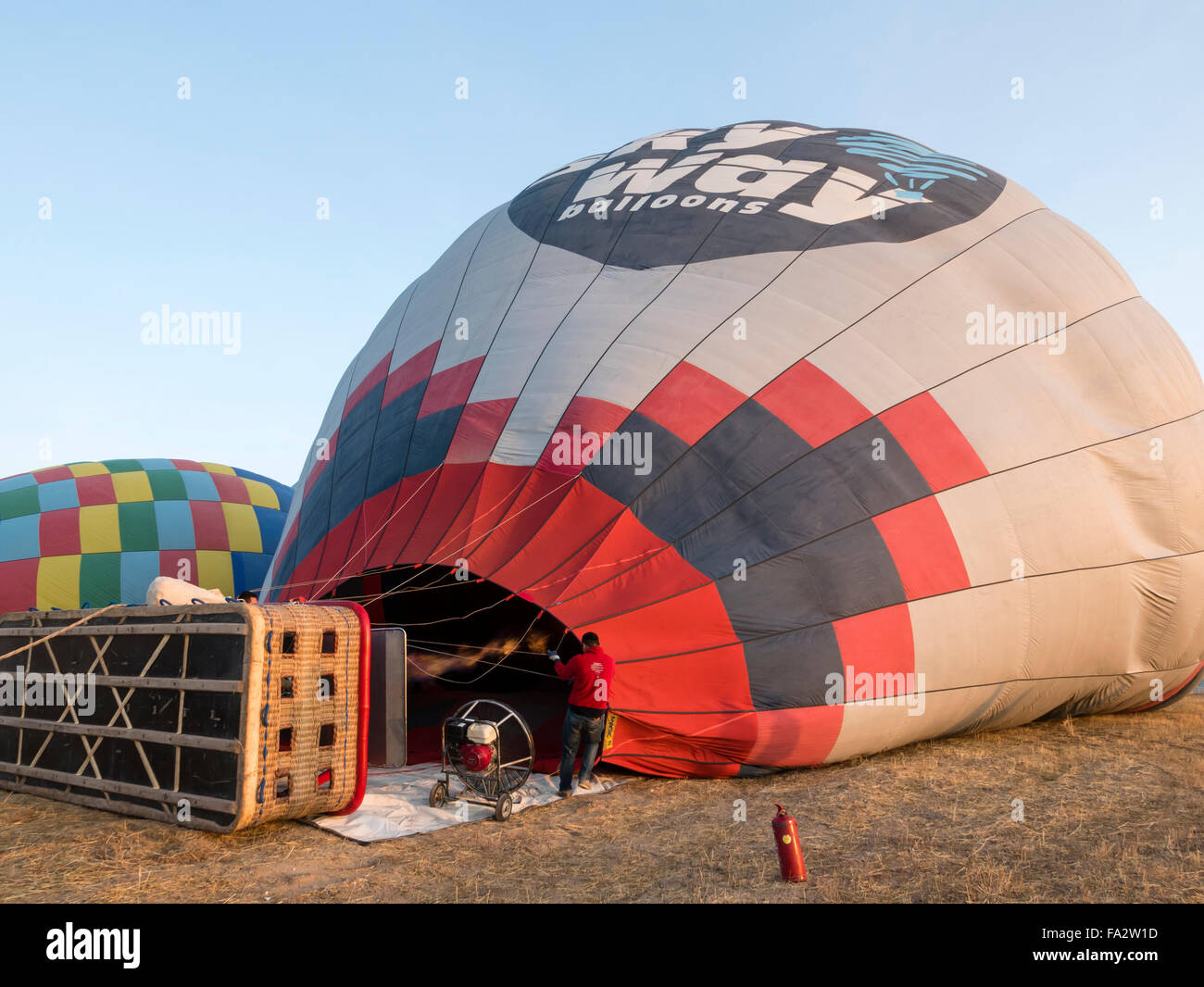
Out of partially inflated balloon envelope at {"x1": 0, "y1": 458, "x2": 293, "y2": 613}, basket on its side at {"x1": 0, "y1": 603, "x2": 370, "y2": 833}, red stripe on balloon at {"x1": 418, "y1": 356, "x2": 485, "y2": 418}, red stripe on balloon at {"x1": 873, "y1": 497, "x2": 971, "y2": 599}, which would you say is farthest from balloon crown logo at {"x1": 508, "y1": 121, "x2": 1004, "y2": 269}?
partially inflated balloon envelope at {"x1": 0, "y1": 458, "x2": 293, "y2": 613}

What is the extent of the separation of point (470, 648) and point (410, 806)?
4.40m

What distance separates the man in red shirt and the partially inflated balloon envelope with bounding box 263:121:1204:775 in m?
0.15

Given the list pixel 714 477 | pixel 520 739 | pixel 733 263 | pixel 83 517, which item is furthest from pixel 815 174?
pixel 83 517

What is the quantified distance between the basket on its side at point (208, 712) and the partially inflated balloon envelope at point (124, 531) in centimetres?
769

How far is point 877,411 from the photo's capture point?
18.7ft

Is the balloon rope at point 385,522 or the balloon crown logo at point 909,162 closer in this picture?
the balloon rope at point 385,522

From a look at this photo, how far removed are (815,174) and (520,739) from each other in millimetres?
4689

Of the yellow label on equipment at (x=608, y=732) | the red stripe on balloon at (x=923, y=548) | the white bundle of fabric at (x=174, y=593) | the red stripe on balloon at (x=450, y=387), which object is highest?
the red stripe on balloon at (x=450, y=387)

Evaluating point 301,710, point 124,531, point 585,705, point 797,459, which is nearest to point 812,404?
point 797,459

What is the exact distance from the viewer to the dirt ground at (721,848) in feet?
11.4

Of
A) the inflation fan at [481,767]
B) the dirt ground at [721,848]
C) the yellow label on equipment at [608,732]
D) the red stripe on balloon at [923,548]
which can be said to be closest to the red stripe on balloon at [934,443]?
the red stripe on balloon at [923,548]

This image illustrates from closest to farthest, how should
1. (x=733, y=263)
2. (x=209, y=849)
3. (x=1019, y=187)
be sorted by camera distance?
1. (x=209, y=849)
2. (x=733, y=263)
3. (x=1019, y=187)

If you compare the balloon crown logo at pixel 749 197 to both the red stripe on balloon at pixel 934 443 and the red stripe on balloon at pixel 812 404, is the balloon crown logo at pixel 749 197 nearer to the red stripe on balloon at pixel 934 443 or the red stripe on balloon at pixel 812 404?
the red stripe on balloon at pixel 812 404
